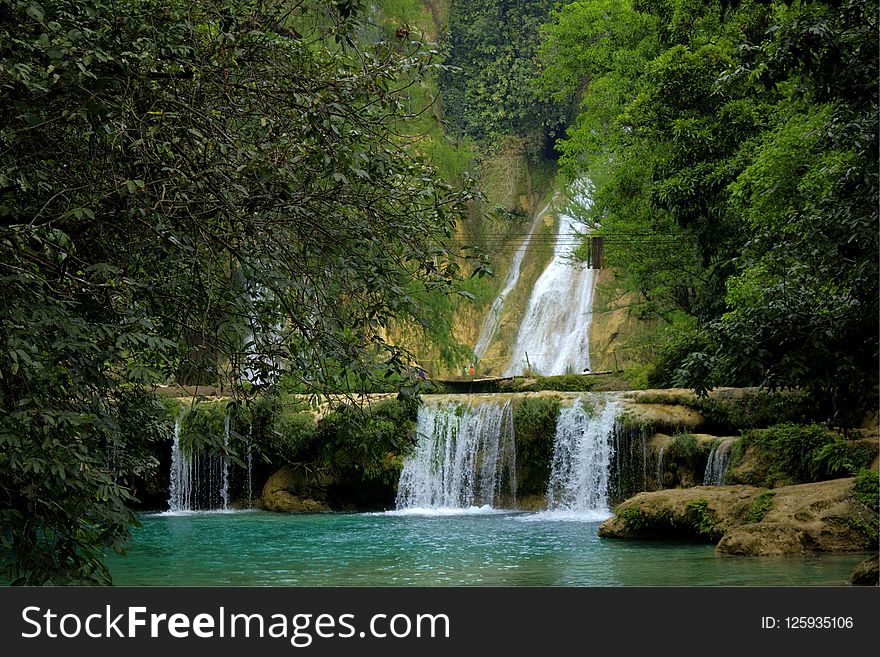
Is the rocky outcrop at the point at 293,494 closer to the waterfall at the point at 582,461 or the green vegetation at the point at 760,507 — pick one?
the waterfall at the point at 582,461

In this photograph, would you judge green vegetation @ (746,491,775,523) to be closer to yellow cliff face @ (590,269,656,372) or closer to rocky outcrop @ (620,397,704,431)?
rocky outcrop @ (620,397,704,431)

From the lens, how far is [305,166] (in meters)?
5.99

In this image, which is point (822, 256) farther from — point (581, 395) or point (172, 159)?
point (581, 395)

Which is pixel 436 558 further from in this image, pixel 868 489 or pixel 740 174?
pixel 740 174

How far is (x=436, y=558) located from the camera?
1372 cm

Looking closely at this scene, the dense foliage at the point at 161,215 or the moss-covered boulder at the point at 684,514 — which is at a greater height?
the dense foliage at the point at 161,215

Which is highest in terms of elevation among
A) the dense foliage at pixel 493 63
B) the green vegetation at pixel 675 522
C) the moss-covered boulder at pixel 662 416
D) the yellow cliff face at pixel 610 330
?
the dense foliage at pixel 493 63

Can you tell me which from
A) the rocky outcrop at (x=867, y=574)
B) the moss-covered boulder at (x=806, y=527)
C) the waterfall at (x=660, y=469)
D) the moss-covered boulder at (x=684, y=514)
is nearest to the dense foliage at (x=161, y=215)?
the rocky outcrop at (x=867, y=574)

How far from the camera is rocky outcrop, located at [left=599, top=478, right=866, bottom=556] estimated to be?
11.9m

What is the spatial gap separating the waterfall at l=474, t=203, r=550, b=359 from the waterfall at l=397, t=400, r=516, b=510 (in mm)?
16040

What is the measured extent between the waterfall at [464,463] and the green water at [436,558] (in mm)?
1751

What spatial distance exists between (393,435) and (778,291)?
204 inches

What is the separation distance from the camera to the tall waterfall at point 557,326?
35562 millimetres

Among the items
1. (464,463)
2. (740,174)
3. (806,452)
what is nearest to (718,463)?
(806,452)
